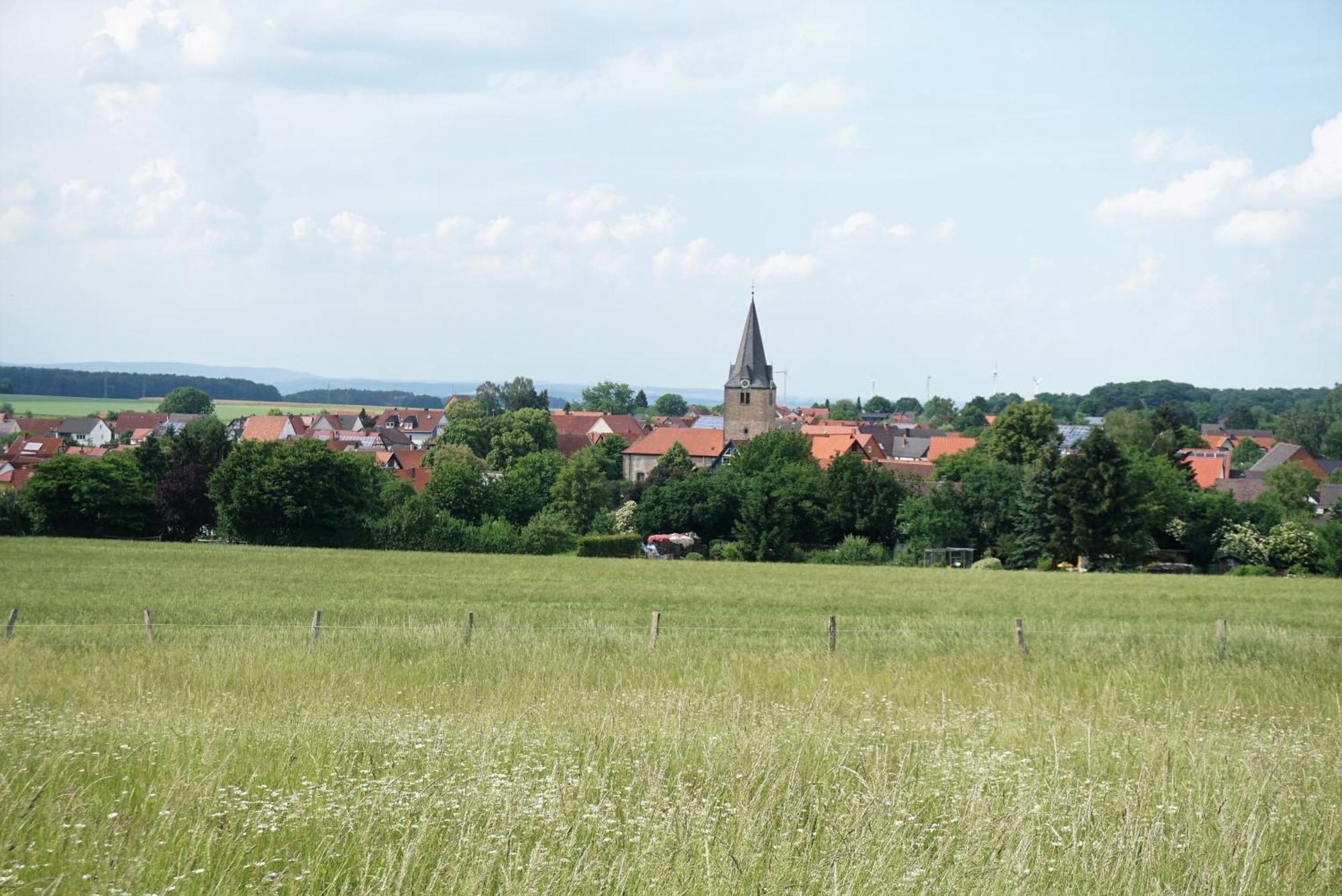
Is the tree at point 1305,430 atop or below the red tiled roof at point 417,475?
atop

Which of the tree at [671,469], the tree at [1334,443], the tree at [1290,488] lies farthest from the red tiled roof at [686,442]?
the tree at [1334,443]

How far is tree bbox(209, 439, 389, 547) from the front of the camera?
60000 mm

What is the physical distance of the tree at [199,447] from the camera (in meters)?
71.9

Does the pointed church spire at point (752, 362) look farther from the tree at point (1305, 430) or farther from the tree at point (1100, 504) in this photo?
the tree at point (1305, 430)

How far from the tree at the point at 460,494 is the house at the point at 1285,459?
84.6m

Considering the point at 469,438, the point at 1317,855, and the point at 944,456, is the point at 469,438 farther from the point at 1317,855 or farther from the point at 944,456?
the point at 1317,855

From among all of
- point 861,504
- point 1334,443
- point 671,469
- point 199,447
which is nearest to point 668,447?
point 671,469

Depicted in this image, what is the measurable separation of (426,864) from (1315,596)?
42311mm

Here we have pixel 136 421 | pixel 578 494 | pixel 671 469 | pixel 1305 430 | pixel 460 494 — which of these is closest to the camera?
pixel 460 494

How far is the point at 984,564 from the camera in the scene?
2530 inches

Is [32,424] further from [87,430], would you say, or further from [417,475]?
[417,475]

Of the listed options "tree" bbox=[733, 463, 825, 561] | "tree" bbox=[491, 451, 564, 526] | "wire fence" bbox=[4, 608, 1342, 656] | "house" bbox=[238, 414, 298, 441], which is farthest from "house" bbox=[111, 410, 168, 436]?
"wire fence" bbox=[4, 608, 1342, 656]

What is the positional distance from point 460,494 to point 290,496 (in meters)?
17.4

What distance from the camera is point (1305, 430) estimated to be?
176m
